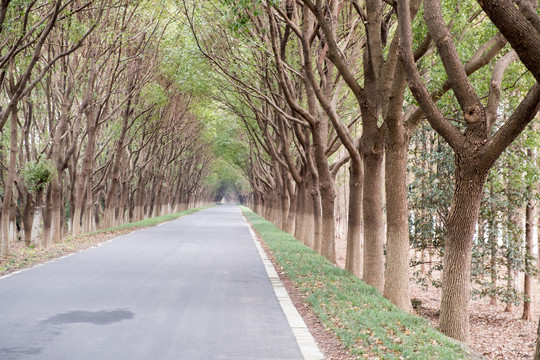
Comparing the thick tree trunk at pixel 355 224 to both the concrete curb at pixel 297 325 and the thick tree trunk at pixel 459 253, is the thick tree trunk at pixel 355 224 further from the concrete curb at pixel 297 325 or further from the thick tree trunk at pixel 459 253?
the thick tree trunk at pixel 459 253

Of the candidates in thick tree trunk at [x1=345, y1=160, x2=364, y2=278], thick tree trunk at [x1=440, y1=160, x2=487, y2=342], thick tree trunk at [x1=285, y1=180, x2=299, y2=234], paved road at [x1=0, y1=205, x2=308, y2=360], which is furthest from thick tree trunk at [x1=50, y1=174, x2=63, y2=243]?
thick tree trunk at [x1=440, y1=160, x2=487, y2=342]

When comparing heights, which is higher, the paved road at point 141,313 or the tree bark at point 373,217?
the tree bark at point 373,217

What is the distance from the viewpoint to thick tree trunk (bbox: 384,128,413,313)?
343 inches

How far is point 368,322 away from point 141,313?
3.10 meters

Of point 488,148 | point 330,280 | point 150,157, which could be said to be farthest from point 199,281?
point 150,157

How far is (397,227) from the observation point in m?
8.84

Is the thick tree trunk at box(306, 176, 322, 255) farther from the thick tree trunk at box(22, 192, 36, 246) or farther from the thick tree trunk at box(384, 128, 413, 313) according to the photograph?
the thick tree trunk at box(22, 192, 36, 246)

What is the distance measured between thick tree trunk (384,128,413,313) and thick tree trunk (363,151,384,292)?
1.27 metres

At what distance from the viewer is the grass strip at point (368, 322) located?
17.8 feet

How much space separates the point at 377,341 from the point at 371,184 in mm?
4721

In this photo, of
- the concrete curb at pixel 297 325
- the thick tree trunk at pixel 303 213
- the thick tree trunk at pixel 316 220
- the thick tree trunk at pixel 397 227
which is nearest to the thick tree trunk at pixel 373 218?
the thick tree trunk at pixel 397 227

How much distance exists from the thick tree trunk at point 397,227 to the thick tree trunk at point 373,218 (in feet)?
4.17

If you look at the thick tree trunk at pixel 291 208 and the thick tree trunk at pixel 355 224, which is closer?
the thick tree trunk at pixel 355 224

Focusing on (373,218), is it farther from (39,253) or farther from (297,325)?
(39,253)
